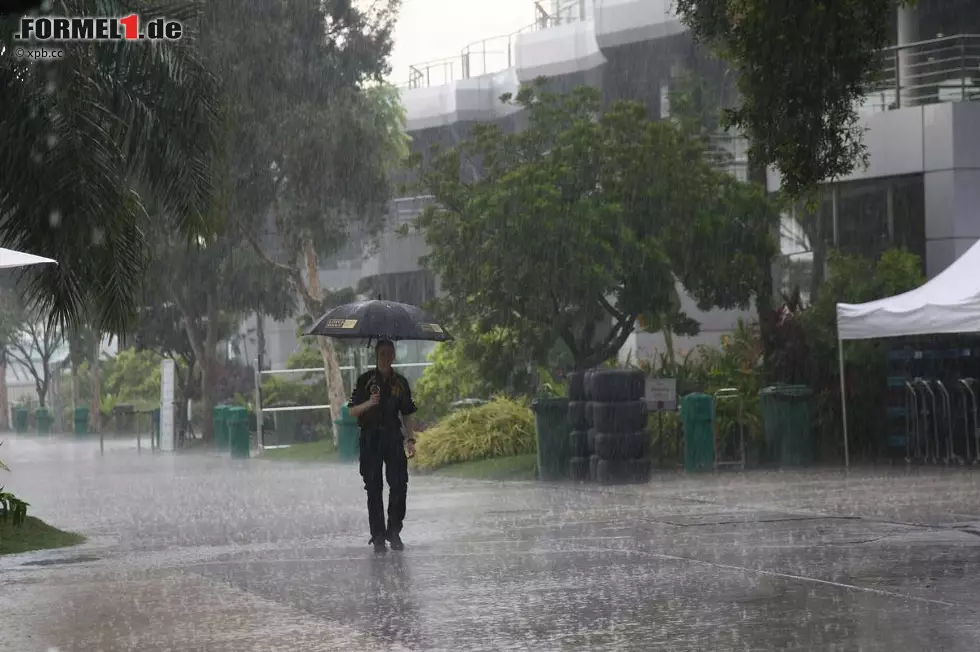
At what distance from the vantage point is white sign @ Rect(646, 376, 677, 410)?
23672 millimetres

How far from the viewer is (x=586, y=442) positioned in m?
22.3

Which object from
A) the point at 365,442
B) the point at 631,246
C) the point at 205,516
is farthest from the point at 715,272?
the point at 365,442

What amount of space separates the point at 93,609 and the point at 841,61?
7117mm

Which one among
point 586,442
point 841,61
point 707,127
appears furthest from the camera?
point 707,127

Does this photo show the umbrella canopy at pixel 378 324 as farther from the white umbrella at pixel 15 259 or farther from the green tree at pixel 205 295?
the green tree at pixel 205 295

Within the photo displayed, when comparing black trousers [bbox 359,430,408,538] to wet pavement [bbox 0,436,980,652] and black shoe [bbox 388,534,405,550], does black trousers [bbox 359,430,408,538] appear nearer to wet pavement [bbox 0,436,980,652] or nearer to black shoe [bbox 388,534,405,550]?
black shoe [bbox 388,534,405,550]

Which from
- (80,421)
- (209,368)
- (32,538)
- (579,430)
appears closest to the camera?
(32,538)

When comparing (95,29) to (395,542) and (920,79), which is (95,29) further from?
(920,79)

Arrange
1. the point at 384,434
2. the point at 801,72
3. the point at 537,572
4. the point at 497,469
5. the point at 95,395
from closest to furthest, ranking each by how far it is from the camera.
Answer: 1. the point at 537,572
2. the point at 801,72
3. the point at 384,434
4. the point at 497,469
5. the point at 95,395

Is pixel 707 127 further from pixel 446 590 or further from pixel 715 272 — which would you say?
pixel 446 590

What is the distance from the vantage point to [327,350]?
1523 inches

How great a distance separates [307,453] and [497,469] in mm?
10514

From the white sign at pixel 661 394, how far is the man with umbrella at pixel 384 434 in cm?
972

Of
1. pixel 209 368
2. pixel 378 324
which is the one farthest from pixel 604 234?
pixel 209 368
